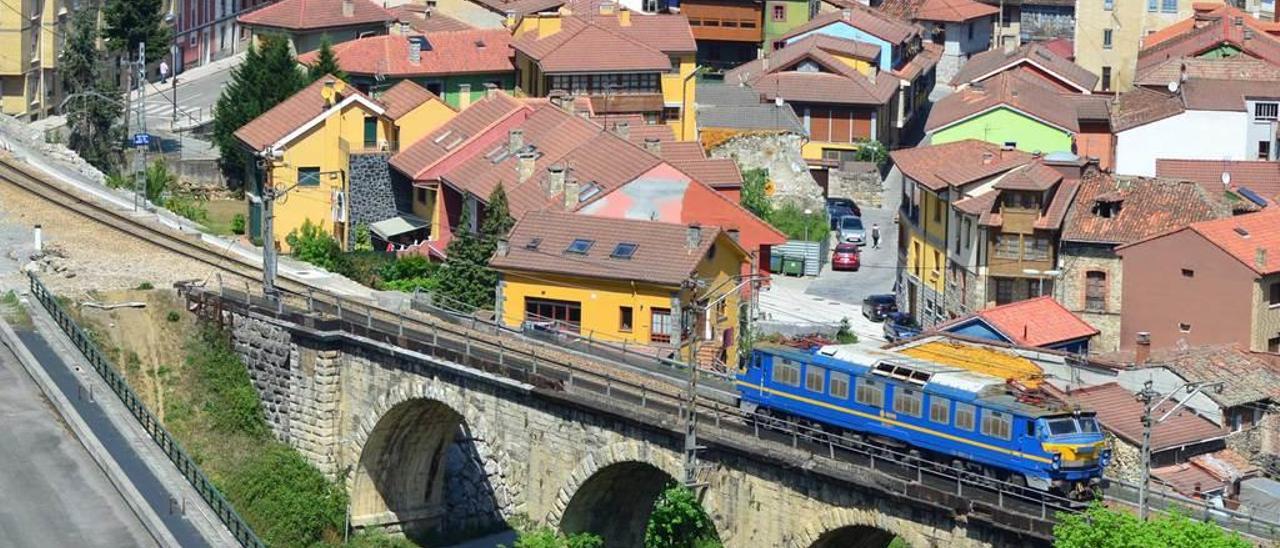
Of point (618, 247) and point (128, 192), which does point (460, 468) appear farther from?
point (128, 192)

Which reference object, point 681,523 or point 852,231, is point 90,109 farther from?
point 681,523

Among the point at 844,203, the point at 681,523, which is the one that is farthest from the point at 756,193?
the point at 681,523

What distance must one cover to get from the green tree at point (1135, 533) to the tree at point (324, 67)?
60624 mm

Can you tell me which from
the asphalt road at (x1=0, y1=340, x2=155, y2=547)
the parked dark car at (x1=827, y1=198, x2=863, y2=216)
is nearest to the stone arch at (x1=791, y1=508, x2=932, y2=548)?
the asphalt road at (x1=0, y1=340, x2=155, y2=547)

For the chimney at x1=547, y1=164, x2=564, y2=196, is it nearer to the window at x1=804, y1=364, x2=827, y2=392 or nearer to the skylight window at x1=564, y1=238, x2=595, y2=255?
the skylight window at x1=564, y1=238, x2=595, y2=255

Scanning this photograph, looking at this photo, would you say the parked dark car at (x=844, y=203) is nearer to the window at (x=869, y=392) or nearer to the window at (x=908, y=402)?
the window at (x=869, y=392)

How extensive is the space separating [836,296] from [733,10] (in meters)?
41.5

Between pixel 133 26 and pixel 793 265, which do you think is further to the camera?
pixel 133 26

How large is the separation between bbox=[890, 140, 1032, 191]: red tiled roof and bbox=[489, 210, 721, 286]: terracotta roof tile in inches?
644

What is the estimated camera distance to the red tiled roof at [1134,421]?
72.9 meters

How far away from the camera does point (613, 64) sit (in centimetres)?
11250

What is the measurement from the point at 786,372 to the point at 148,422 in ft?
62.8

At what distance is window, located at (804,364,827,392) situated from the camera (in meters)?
65.2

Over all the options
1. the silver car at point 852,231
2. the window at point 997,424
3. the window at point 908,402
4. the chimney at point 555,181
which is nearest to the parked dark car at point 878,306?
the silver car at point 852,231
